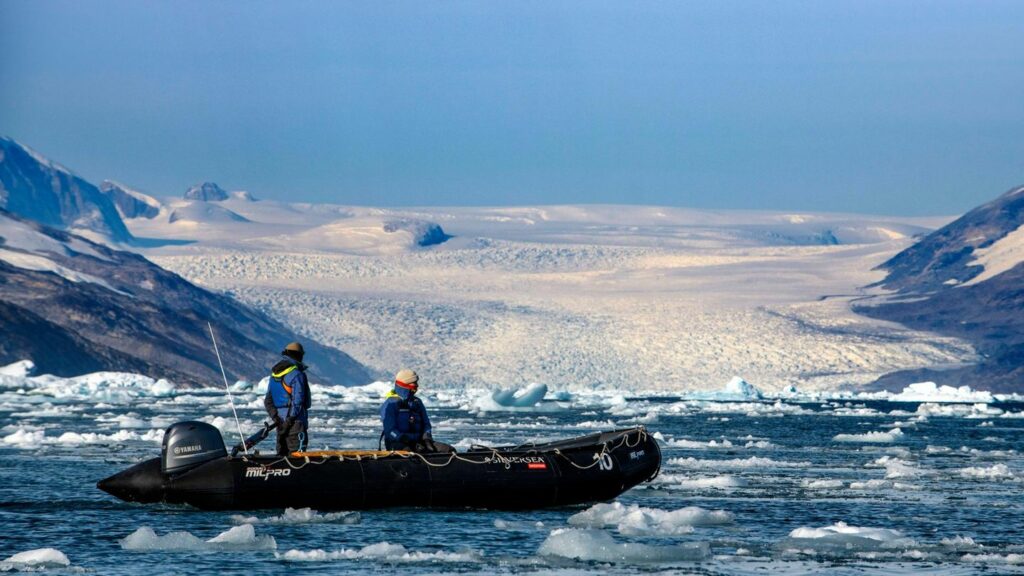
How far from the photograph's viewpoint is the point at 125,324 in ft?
491

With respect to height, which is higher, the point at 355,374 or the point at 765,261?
the point at 765,261

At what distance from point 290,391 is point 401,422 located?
1.81 metres

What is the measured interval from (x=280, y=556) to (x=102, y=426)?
1221 inches

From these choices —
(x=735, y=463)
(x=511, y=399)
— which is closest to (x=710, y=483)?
(x=735, y=463)

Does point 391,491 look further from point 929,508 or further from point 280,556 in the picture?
point 929,508

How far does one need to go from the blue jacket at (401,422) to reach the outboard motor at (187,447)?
8.83 ft

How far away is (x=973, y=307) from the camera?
197875mm

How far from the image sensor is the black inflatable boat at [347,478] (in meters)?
23.6

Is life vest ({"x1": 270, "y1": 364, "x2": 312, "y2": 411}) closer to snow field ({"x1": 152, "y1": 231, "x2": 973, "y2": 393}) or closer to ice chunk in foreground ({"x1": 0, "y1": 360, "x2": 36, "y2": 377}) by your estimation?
ice chunk in foreground ({"x1": 0, "y1": 360, "x2": 36, "y2": 377})

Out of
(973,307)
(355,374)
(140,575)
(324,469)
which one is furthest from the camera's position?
(973,307)

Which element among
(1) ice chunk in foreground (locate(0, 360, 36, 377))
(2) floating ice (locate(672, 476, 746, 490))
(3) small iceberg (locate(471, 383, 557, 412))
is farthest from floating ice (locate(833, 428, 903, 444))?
(1) ice chunk in foreground (locate(0, 360, 36, 377))

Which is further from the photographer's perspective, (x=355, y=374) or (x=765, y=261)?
(x=765, y=261)

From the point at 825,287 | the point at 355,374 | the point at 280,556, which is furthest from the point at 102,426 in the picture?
the point at 825,287

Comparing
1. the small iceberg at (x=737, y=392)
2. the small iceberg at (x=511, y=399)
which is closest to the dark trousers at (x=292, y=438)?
the small iceberg at (x=511, y=399)
